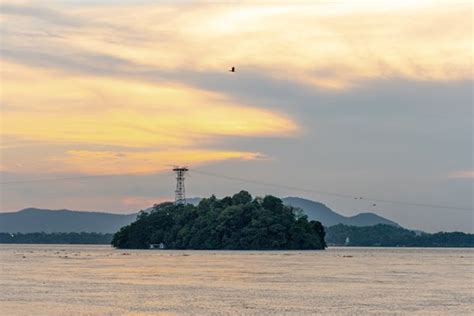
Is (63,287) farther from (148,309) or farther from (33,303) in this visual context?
(148,309)

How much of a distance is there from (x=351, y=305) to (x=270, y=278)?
30350 mm

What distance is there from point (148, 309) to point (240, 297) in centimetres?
1071

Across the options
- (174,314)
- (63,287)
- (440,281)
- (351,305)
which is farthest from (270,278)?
(174,314)

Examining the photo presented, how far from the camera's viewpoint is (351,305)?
2311 inches

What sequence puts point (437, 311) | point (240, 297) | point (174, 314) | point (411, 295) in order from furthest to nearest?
point (411, 295) < point (240, 297) < point (437, 311) < point (174, 314)

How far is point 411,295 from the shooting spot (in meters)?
68.5

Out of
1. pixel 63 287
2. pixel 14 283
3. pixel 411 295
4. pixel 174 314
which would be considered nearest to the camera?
pixel 174 314

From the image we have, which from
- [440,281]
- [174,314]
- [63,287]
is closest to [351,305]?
[174,314]

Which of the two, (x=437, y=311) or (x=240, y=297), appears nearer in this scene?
(x=437, y=311)

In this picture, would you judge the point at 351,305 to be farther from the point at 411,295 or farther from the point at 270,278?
the point at 270,278

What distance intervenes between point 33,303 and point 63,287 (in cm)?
1450

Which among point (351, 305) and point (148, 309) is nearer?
point (148, 309)

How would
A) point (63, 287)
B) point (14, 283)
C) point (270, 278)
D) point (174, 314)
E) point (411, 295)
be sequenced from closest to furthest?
1. point (174, 314)
2. point (411, 295)
3. point (63, 287)
4. point (14, 283)
5. point (270, 278)

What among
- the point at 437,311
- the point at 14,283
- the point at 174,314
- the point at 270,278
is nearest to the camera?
the point at 174,314
